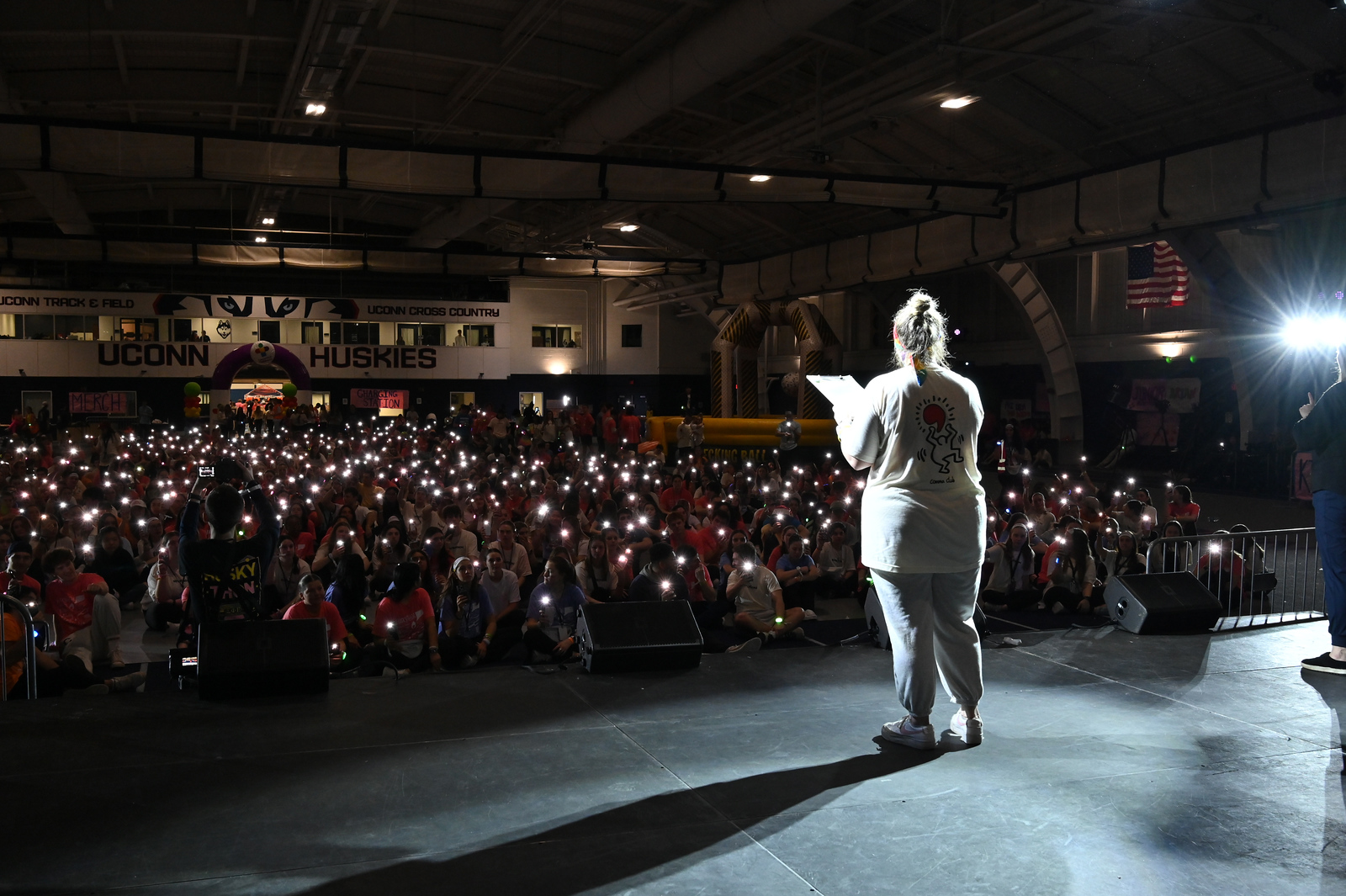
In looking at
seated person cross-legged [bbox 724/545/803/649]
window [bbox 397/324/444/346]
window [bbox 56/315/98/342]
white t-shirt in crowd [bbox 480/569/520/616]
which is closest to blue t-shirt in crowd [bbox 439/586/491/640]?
white t-shirt in crowd [bbox 480/569/520/616]

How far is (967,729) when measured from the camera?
3773 millimetres

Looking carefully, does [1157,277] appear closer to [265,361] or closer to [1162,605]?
[1162,605]

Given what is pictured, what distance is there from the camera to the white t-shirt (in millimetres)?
3664

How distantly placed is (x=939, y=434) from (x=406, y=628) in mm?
4594

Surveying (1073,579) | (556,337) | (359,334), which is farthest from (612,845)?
(556,337)

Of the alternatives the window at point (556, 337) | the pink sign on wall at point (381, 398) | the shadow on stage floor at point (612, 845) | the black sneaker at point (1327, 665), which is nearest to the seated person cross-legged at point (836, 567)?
the black sneaker at point (1327, 665)

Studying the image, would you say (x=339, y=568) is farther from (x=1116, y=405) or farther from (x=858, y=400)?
(x=1116, y=405)

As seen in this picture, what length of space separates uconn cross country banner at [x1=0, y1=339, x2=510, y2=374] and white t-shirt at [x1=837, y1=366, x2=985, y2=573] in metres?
31.8

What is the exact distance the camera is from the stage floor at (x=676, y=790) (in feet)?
8.85

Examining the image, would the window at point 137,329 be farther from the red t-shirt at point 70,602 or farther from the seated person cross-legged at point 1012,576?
the seated person cross-legged at point 1012,576

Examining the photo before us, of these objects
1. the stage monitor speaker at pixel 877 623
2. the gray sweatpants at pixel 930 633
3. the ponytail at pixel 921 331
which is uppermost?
the ponytail at pixel 921 331

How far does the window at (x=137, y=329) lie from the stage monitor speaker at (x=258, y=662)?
31.8 meters

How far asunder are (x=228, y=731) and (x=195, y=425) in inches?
1052

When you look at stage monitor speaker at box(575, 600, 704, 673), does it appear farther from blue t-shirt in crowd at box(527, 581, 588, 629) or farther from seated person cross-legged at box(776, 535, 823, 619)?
seated person cross-legged at box(776, 535, 823, 619)
